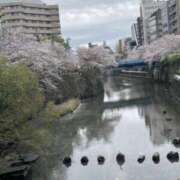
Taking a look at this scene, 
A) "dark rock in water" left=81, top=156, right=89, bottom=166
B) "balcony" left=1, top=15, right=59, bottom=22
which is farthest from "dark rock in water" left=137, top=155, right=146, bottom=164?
"balcony" left=1, top=15, right=59, bottom=22

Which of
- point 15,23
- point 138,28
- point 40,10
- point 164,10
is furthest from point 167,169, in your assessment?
point 138,28

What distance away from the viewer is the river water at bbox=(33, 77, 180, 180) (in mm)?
19422

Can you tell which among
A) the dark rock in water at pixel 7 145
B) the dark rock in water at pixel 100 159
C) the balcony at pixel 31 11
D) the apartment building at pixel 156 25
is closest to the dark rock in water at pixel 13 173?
the dark rock in water at pixel 7 145

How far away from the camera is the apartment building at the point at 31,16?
75.9 metres

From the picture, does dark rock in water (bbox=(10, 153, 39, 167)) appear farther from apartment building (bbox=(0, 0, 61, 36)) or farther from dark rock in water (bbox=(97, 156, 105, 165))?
apartment building (bbox=(0, 0, 61, 36))

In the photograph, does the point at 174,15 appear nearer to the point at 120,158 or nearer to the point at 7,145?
the point at 120,158

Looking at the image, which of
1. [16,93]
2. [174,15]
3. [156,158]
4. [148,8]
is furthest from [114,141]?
[148,8]

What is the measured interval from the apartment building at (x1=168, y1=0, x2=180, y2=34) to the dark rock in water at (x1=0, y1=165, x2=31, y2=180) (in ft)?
222

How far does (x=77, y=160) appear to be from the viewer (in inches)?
878

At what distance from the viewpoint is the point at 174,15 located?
85500 millimetres

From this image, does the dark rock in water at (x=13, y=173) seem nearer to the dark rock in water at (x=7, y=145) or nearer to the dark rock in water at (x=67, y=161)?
the dark rock in water at (x=7, y=145)

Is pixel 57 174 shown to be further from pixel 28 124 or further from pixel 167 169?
pixel 167 169

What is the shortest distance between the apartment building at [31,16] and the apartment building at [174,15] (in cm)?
2481

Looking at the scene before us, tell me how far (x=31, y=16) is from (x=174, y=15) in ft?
99.1
